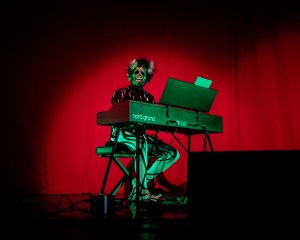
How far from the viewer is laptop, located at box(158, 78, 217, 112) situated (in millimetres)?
2115

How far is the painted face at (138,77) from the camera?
310 centimetres

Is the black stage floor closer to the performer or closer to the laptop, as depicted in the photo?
the performer

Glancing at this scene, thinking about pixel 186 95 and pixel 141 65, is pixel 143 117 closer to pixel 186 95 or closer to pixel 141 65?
pixel 186 95

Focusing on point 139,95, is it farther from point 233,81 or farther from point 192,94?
point 233,81

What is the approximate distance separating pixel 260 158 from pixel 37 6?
3352 mm

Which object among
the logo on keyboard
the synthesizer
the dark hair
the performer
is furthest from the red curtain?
the logo on keyboard

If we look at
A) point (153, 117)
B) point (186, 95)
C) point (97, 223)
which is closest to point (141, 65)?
point (186, 95)

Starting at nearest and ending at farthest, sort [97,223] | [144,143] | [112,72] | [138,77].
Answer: [97,223], [144,143], [138,77], [112,72]

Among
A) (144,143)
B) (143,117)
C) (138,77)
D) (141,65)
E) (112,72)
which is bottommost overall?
(144,143)

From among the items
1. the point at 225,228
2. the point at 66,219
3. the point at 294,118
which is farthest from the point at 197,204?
the point at 294,118

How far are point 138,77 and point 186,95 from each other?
0.99 metres

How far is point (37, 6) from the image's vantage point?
3.65m

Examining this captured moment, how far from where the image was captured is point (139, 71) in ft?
10.3

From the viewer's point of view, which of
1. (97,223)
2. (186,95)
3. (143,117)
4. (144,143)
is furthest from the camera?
(144,143)
